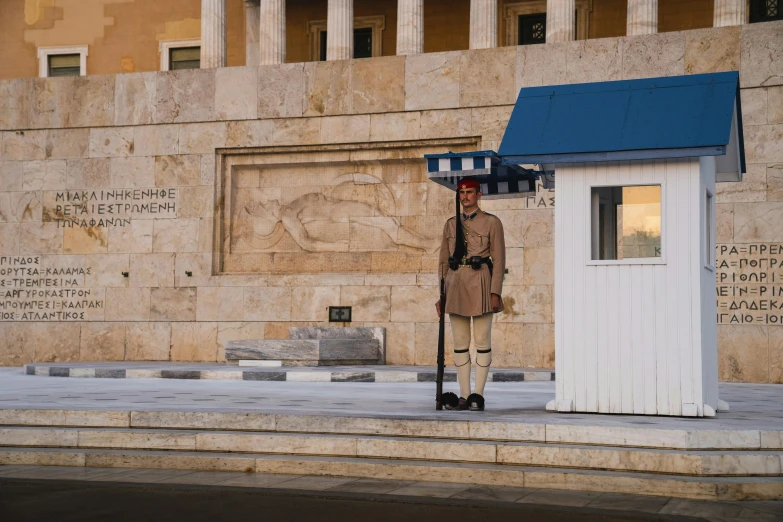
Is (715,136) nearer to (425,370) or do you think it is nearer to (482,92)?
(425,370)

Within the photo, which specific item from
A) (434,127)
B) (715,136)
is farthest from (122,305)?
(715,136)

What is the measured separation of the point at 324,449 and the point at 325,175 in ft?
50.2

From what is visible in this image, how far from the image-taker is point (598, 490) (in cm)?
798

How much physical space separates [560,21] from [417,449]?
1762cm

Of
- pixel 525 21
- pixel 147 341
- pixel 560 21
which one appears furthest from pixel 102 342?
pixel 525 21

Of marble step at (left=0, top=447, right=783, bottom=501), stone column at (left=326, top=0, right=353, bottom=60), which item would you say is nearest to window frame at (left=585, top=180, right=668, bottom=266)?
marble step at (left=0, top=447, right=783, bottom=501)

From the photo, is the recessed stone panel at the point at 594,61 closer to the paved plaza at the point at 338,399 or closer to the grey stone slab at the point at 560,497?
the paved plaza at the point at 338,399

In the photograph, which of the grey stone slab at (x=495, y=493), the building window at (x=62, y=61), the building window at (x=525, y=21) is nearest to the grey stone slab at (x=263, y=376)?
the grey stone slab at (x=495, y=493)

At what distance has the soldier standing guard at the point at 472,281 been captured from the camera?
10898mm

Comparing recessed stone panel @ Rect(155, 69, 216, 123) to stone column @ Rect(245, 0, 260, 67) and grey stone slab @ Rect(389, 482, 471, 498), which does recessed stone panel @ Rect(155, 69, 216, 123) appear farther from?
grey stone slab @ Rect(389, 482, 471, 498)

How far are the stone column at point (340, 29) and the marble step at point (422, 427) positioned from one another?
16811 millimetres

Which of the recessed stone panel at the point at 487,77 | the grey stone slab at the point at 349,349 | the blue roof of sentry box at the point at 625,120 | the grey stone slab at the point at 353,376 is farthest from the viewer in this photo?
the recessed stone panel at the point at 487,77

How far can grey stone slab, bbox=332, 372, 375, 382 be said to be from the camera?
711 inches

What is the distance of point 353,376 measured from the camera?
59.8 ft
